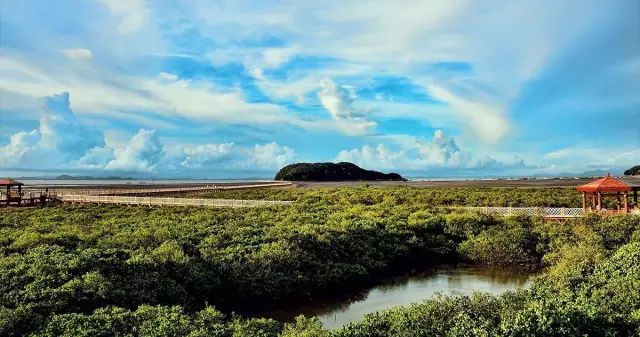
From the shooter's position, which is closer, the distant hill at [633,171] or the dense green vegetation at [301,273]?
the dense green vegetation at [301,273]

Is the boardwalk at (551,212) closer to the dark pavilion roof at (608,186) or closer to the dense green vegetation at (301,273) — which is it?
the dark pavilion roof at (608,186)

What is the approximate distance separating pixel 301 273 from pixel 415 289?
4.60 meters

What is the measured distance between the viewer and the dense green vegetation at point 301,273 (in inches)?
385

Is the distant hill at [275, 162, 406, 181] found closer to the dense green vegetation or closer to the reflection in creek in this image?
the dense green vegetation

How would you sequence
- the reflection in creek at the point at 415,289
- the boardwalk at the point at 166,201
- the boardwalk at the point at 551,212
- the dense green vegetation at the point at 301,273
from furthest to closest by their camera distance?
1. the boardwalk at the point at 166,201
2. the boardwalk at the point at 551,212
3. the reflection in creek at the point at 415,289
4. the dense green vegetation at the point at 301,273

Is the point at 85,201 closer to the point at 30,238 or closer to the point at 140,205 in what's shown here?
the point at 140,205

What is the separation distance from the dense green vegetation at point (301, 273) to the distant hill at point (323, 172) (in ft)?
314

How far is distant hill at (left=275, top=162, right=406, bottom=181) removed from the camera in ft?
415

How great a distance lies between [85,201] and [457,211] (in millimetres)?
38584

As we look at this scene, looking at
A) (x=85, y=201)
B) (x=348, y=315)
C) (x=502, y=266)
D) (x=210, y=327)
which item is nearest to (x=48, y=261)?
(x=210, y=327)

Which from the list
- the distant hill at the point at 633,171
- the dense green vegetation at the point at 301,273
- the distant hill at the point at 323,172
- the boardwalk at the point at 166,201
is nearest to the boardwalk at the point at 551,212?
the dense green vegetation at the point at 301,273

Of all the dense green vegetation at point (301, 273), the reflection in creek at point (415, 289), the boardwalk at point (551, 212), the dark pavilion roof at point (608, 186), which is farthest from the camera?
the boardwalk at point (551, 212)

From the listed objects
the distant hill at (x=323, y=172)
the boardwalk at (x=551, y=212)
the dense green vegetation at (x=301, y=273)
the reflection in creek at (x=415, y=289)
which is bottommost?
the reflection in creek at (x=415, y=289)

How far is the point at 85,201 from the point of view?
50.6m
